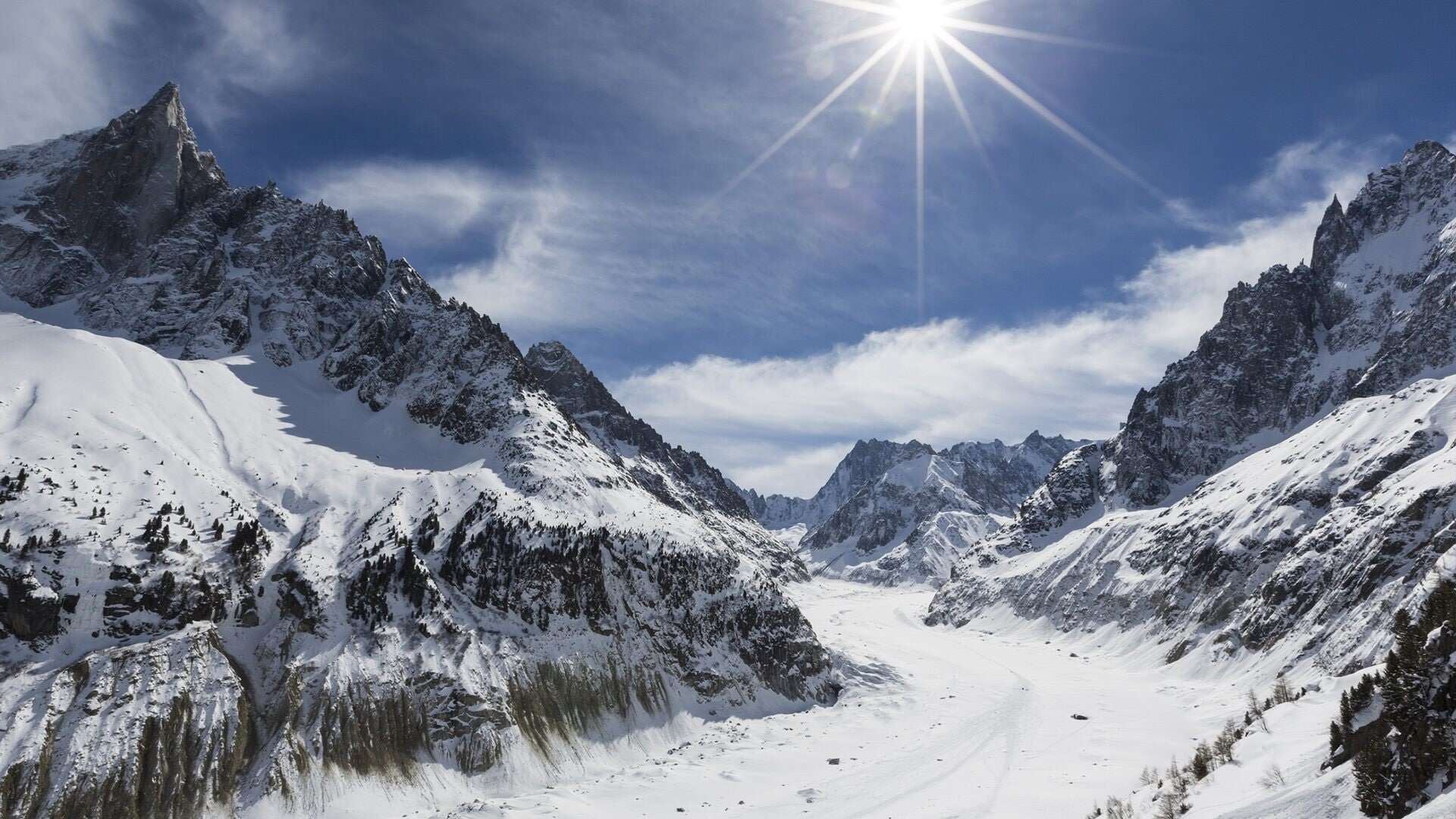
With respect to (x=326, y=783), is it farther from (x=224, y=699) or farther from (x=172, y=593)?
(x=172, y=593)

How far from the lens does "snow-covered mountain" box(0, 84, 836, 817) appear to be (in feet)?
185

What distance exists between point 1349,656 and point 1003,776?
44.5 m

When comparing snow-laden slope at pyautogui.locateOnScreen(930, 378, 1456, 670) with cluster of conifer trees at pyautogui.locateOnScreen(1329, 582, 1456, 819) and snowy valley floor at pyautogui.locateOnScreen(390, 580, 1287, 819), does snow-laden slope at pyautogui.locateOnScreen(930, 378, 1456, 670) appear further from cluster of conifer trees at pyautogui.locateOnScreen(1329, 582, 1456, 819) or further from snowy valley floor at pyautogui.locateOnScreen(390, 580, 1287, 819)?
cluster of conifer trees at pyautogui.locateOnScreen(1329, 582, 1456, 819)

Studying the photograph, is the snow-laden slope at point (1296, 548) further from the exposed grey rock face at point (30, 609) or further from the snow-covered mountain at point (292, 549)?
the exposed grey rock face at point (30, 609)

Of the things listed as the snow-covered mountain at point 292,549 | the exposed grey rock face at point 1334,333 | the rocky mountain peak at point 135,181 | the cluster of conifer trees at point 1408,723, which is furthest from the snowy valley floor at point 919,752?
the rocky mountain peak at point 135,181

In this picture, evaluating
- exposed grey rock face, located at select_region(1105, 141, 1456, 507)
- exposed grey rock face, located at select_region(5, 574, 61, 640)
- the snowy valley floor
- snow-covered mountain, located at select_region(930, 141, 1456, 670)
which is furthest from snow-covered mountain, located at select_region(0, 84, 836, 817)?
exposed grey rock face, located at select_region(1105, 141, 1456, 507)

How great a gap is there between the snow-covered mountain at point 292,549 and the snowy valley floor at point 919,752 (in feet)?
26.5

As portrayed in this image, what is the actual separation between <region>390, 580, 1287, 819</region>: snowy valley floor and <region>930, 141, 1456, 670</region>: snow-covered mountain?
16041 mm

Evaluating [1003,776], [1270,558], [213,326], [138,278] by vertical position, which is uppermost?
[138,278]

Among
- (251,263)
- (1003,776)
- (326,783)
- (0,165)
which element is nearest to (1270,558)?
(1003,776)

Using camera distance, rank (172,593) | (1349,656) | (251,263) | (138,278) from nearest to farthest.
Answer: (172,593)
(1349,656)
(138,278)
(251,263)

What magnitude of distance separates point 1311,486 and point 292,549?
495ft

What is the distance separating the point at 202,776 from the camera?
178ft

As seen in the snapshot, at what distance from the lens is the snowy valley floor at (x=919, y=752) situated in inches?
2169
